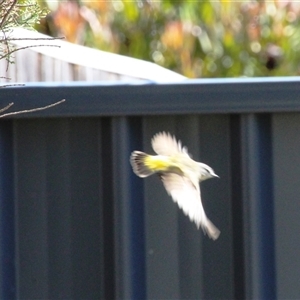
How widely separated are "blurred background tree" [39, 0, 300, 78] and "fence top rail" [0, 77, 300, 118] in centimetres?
576

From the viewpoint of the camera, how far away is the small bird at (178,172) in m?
2.74

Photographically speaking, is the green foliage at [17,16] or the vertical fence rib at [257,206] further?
the vertical fence rib at [257,206]

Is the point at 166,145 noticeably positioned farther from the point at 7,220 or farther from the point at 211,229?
the point at 7,220

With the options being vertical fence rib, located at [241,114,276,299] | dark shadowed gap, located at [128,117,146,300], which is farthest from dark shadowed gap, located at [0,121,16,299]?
vertical fence rib, located at [241,114,276,299]

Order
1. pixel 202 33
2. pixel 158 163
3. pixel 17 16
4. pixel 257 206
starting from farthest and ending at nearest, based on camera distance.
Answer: pixel 202 33 < pixel 257 206 < pixel 158 163 < pixel 17 16

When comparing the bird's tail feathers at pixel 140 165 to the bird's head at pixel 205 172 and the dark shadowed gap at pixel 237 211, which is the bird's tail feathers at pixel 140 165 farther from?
the dark shadowed gap at pixel 237 211

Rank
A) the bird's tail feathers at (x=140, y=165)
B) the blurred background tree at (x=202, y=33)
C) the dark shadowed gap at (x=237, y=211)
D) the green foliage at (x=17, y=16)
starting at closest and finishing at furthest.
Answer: the green foliage at (x=17, y=16)
the bird's tail feathers at (x=140, y=165)
the dark shadowed gap at (x=237, y=211)
the blurred background tree at (x=202, y=33)

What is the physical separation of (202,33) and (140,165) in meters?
6.64

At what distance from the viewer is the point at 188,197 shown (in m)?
→ 2.76

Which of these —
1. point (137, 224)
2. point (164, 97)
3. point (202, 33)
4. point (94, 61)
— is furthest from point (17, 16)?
point (202, 33)

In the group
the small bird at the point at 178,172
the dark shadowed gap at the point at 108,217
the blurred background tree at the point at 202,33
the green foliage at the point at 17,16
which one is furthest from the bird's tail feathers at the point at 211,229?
the blurred background tree at the point at 202,33

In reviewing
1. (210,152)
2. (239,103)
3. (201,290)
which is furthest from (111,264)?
(239,103)

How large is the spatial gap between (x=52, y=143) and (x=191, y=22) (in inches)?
245

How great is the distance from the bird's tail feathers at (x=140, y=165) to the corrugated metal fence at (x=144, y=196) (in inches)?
3.1
